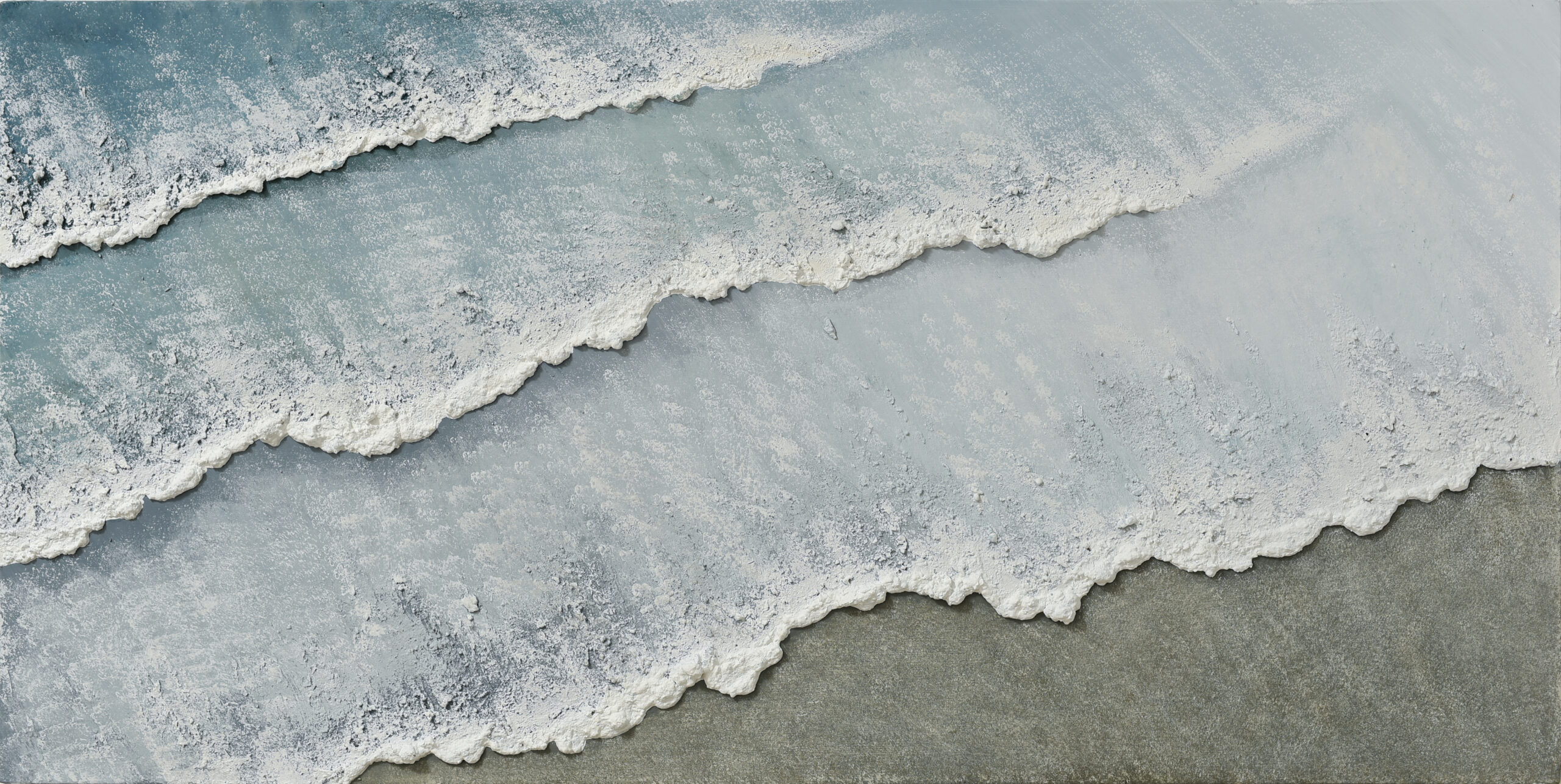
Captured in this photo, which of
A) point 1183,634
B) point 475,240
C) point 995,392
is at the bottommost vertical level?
point 1183,634

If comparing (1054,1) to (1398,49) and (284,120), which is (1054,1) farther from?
(284,120)

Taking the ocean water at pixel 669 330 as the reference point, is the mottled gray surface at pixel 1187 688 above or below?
below

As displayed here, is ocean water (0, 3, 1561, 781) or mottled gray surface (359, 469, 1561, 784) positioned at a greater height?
ocean water (0, 3, 1561, 781)

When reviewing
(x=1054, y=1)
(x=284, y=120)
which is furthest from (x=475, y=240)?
(x=1054, y=1)

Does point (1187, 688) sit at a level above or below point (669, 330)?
below
